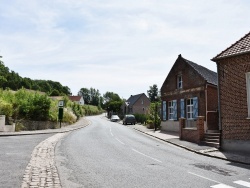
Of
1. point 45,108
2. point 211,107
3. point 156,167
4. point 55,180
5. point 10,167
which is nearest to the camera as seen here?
point 55,180

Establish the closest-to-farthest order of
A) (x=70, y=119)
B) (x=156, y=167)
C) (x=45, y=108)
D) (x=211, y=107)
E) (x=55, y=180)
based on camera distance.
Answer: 1. (x=55, y=180)
2. (x=156, y=167)
3. (x=211, y=107)
4. (x=45, y=108)
5. (x=70, y=119)

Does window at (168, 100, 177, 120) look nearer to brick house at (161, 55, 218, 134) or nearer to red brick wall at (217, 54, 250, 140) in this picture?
brick house at (161, 55, 218, 134)

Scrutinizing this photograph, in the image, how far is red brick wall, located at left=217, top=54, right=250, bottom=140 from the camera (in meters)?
15.5

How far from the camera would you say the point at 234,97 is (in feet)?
53.1

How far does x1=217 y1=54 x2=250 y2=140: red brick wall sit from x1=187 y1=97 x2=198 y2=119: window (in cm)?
890

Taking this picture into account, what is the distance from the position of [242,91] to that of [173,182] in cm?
939

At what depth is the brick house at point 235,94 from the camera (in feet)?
50.6

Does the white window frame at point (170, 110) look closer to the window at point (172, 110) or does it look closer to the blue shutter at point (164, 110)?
the window at point (172, 110)

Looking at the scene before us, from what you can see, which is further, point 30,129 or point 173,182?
point 30,129

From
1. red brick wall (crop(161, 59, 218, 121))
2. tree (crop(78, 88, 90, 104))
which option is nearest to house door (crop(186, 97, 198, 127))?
red brick wall (crop(161, 59, 218, 121))

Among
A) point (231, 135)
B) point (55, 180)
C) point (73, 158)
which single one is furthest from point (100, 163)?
point (231, 135)

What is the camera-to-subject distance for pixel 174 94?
3038cm

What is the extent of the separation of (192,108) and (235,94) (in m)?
11.1

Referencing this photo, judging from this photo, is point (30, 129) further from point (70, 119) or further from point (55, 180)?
point (55, 180)
